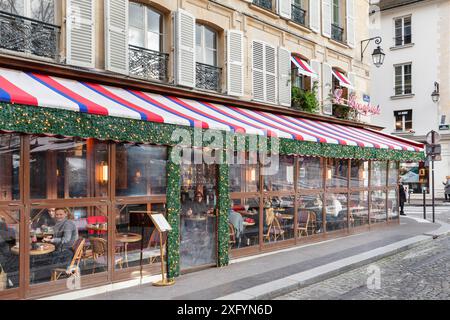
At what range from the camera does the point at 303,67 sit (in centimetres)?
1244

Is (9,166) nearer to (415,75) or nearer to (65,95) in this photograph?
(65,95)

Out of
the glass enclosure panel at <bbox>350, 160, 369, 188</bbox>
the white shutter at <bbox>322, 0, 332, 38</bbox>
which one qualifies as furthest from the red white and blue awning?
the white shutter at <bbox>322, 0, 332, 38</bbox>

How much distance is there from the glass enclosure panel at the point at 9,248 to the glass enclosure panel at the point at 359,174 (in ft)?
31.3

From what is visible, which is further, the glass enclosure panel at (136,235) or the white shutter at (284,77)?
the white shutter at (284,77)

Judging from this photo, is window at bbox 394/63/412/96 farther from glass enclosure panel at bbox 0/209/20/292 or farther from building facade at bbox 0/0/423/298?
glass enclosure panel at bbox 0/209/20/292

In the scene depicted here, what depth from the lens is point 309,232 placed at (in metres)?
11.0

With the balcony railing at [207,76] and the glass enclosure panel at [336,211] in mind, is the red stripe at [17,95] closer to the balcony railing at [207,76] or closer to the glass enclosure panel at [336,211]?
the balcony railing at [207,76]

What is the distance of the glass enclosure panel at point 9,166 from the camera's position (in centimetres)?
578

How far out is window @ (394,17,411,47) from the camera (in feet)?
93.8

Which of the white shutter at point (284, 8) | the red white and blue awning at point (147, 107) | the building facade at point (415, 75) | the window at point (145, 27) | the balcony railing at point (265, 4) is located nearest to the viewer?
the red white and blue awning at point (147, 107)

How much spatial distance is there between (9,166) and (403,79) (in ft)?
91.9

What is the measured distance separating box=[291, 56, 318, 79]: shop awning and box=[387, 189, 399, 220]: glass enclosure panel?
5142 millimetres

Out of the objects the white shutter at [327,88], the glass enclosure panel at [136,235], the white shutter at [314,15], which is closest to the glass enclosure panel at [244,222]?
the glass enclosure panel at [136,235]
